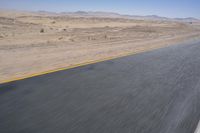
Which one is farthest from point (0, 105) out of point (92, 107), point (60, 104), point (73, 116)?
point (92, 107)

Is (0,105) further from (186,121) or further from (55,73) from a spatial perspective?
(186,121)

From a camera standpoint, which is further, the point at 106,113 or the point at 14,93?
the point at 14,93

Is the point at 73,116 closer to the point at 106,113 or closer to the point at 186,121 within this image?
the point at 106,113

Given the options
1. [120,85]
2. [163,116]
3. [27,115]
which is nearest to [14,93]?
[27,115]

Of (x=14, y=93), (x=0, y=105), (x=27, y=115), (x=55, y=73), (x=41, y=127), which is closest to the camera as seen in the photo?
(x=41, y=127)

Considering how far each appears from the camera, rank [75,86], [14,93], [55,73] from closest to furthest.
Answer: [14,93] < [75,86] < [55,73]

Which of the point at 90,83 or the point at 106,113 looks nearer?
the point at 106,113
